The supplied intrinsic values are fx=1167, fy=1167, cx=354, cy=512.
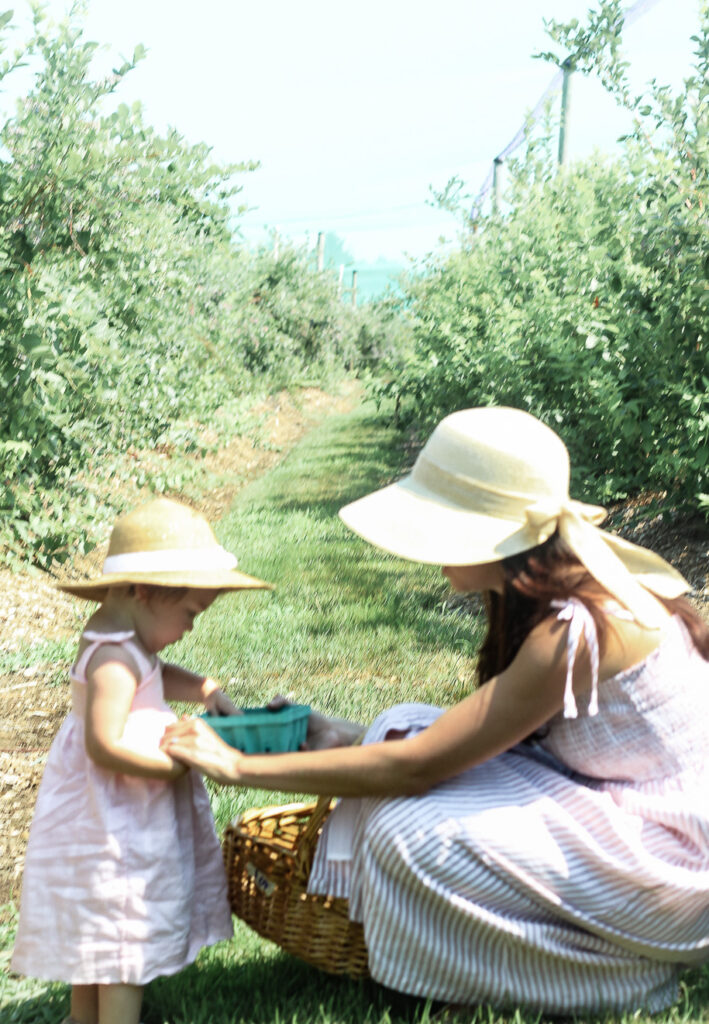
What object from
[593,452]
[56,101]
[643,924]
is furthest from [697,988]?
[56,101]

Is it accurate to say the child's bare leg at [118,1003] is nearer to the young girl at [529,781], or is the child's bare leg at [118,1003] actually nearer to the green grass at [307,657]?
the green grass at [307,657]

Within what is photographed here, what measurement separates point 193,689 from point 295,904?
483mm

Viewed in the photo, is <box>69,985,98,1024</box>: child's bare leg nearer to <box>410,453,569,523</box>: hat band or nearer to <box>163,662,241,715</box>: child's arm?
<box>163,662,241,715</box>: child's arm

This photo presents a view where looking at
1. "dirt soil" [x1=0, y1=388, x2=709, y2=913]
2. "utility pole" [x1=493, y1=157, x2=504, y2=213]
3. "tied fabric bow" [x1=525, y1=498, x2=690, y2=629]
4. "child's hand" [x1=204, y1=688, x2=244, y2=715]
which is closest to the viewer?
"tied fabric bow" [x1=525, y1=498, x2=690, y2=629]

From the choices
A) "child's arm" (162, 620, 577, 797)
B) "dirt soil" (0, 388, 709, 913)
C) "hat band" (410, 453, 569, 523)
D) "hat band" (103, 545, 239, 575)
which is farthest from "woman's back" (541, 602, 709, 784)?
"dirt soil" (0, 388, 709, 913)

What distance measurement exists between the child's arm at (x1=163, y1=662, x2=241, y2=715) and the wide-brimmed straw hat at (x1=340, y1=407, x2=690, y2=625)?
18.5 inches

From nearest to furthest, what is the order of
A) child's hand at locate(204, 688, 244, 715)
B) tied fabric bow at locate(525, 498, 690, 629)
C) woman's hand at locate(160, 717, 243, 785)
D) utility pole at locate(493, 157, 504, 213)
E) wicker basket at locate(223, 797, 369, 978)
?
tied fabric bow at locate(525, 498, 690, 629)
woman's hand at locate(160, 717, 243, 785)
wicker basket at locate(223, 797, 369, 978)
child's hand at locate(204, 688, 244, 715)
utility pole at locate(493, 157, 504, 213)

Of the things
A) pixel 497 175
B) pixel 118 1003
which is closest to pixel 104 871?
pixel 118 1003

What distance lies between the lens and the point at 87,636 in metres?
2.19

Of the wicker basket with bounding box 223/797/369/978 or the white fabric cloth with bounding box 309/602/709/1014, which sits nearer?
the white fabric cloth with bounding box 309/602/709/1014

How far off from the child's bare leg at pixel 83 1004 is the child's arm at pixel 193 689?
0.57m

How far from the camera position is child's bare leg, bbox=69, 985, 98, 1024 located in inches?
87.0

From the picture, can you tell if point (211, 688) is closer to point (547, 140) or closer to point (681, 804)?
point (681, 804)

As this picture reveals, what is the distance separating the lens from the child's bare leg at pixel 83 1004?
7.25ft
